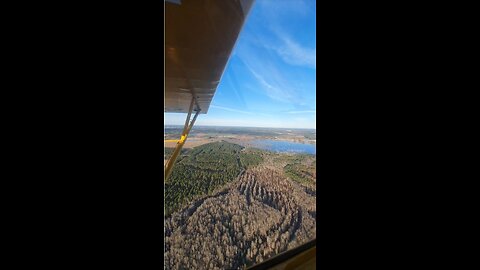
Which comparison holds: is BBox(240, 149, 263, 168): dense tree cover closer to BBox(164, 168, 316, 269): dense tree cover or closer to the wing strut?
BBox(164, 168, 316, 269): dense tree cover

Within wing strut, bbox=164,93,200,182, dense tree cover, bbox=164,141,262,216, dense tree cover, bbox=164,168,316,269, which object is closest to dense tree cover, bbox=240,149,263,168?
dense tree cover, bbox=164,141,262,216

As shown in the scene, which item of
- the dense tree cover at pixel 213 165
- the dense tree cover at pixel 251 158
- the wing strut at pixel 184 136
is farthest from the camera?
the dense tree cover at pixel 251 158

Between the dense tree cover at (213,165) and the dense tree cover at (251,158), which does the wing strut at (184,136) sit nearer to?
the dense tree cover at (213,165)

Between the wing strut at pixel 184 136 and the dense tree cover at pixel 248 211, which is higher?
the wing strut at pixel 184 136

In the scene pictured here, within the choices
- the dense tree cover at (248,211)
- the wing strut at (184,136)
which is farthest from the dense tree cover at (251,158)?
the wing strut at (184,136)

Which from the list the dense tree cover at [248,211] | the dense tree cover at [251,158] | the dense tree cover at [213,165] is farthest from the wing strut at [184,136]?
the dense tree cover at [251,158]

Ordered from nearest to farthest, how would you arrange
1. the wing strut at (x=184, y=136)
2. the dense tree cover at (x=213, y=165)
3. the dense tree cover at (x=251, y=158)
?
the wing strut at (x=184, y=136)
the dense tree cover at (x=213, y=165)
the dense tree cover at (x=251, y=158)

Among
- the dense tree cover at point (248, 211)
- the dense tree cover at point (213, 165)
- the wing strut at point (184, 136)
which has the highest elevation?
the wing strut at point (184, 136)

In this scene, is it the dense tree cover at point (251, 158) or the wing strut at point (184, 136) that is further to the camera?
the dense tree cover at point (251, 158)

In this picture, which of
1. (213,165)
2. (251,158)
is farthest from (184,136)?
(251,158)
